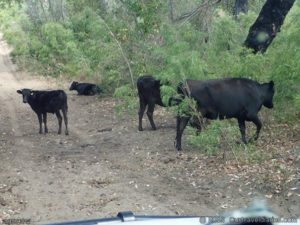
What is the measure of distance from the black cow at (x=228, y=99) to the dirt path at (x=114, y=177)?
3.13ft

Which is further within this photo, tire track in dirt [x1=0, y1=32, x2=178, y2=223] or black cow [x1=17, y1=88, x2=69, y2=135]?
black cow [x1=17, y1=88, x2=69, y2=135]

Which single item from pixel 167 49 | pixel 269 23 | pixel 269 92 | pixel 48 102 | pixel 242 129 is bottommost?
pixel 48 102

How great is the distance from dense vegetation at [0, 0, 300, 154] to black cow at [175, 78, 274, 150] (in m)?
0.46

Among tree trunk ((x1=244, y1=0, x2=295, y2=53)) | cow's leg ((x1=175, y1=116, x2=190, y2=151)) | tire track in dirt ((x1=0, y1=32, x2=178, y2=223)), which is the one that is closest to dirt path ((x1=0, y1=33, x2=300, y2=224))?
tire track in dirt ((x1=0, y1=32, x2=178, y2=223))

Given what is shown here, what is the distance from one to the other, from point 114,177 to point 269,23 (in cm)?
658

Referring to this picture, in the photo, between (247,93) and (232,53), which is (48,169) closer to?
(247,93)

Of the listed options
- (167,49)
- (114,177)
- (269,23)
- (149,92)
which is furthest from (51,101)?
(269,23)

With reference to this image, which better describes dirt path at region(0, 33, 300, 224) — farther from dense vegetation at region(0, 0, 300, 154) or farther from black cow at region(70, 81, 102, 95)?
black cow at region(70, 81, 102, 95)

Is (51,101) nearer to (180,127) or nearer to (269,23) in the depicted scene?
(180,127)

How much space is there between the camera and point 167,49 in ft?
39.3

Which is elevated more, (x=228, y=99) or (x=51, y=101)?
(x=228, y=99)

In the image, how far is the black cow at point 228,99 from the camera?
460 inches

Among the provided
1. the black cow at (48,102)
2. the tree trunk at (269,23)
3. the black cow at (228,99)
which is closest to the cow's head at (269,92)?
the black cow at (228,99)

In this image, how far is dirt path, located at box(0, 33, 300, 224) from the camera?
836cm
